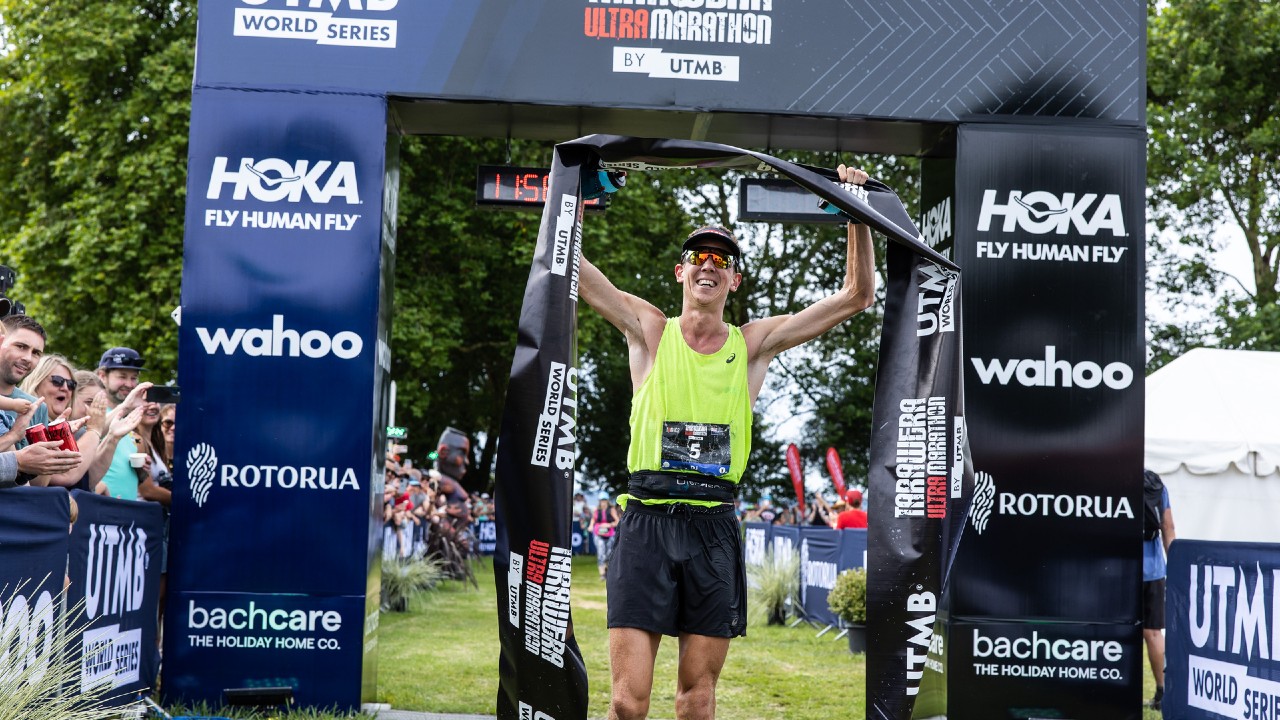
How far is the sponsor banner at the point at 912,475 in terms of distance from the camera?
175 inches

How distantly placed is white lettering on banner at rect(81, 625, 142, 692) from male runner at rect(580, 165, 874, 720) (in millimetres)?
→ 2681

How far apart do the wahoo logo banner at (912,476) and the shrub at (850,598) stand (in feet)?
23.2

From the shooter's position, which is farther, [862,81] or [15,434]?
[862,81]

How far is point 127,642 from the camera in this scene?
6.77 metres

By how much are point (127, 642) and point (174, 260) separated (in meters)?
13.9

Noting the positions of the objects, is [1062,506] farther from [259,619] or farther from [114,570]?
[114,570]

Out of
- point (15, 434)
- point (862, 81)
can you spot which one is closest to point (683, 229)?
point (862, 81)

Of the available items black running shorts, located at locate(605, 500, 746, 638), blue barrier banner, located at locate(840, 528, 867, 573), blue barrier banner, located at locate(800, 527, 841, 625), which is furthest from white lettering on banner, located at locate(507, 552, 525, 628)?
blue barrier banner, located at locate(800, 527, 841, 625)

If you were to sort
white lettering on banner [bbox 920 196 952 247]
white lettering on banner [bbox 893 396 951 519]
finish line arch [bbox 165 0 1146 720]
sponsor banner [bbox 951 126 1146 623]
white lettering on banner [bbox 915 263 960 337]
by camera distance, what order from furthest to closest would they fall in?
white lettering on banner [bbox 920 196 952 247]
sponsor banner [bbox 951 126 1146 623]
finish line arch [bbox 165 0 1146 720]
white lettering on banner [bbox 915 263 960 337]
white lettering on banner [bbox 893 396 951 519]

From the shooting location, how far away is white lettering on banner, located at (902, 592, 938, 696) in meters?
4.44

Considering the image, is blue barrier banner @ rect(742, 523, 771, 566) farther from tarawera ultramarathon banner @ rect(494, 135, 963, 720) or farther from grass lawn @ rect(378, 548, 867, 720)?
tarawera ultramarathon banner @ rect(494, 135, 963, 720)

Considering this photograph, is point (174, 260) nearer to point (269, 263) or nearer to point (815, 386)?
point (269, 263)

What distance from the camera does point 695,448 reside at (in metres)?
4.58

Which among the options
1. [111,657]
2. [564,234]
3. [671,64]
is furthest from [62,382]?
[671,64]
